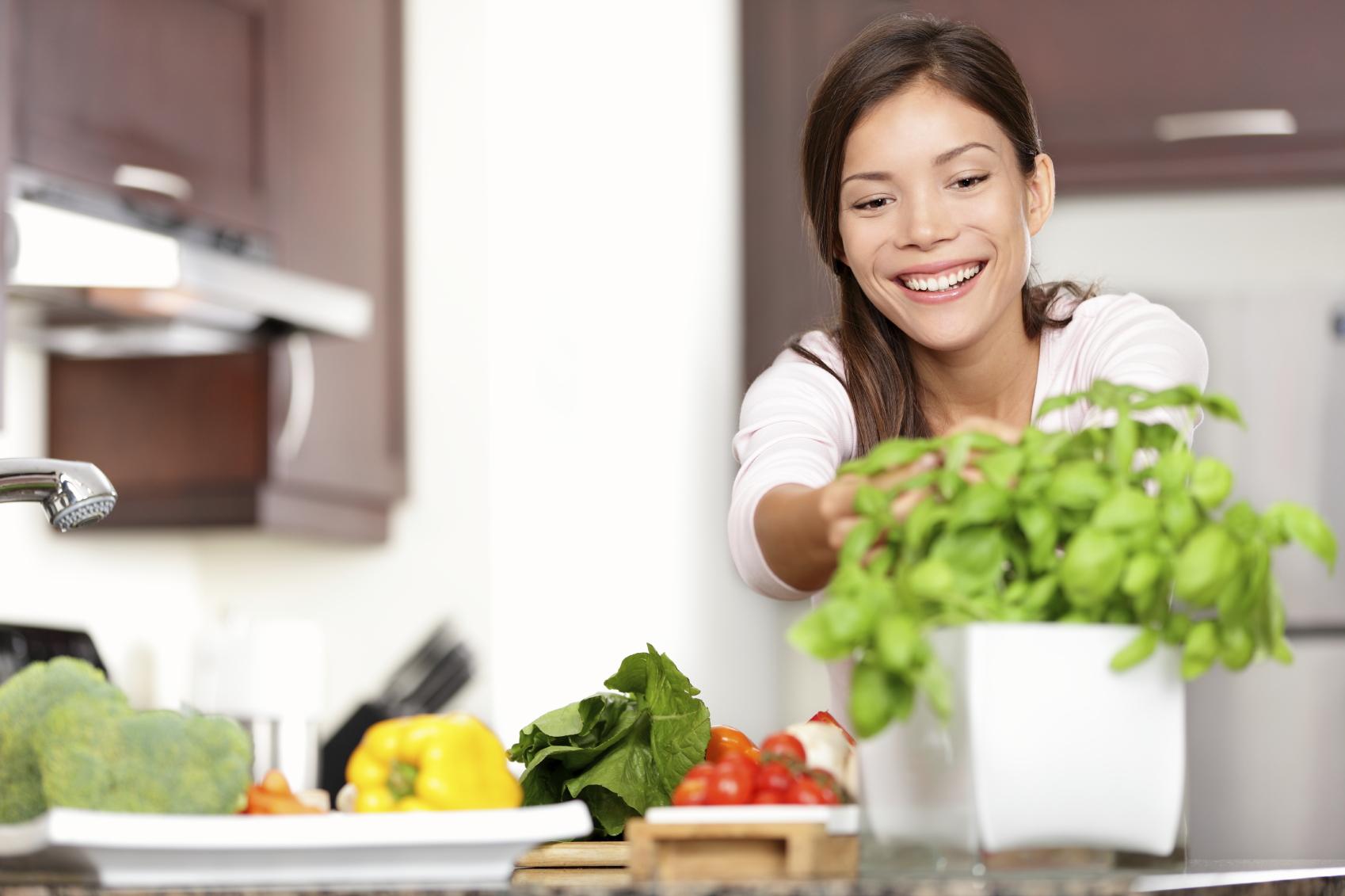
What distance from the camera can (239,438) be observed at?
2693 mm

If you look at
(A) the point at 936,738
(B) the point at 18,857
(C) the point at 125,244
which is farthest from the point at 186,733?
(C) the point at 125,244

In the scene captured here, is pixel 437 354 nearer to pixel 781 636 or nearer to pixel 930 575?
pixel 781 636

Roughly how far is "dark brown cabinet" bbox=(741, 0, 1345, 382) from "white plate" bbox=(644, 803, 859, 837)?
2296 mm

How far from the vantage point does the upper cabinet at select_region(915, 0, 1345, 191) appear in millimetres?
3033

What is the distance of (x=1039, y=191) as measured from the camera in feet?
4.48

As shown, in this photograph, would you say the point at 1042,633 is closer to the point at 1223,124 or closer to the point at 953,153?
the point at 953,153

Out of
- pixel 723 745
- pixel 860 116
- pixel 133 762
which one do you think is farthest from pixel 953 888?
pixel 860 116

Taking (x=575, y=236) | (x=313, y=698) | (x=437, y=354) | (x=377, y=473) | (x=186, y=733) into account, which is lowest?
(x=313, y=698)

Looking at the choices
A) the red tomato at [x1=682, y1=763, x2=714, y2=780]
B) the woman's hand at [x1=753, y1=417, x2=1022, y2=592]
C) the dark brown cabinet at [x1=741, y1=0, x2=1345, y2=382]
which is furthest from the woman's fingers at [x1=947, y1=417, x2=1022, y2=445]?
the dark brown cabinet at [x1=741, y1=0, x2=1345, y2=382]

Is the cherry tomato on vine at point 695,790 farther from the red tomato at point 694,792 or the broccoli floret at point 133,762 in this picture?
the broccoli floret at point 133,762

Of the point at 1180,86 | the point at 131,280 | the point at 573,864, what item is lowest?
the point at 573,864

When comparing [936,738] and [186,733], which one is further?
[186,733]

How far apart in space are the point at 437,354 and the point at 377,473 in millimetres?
276

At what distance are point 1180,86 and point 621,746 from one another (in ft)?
8.09
